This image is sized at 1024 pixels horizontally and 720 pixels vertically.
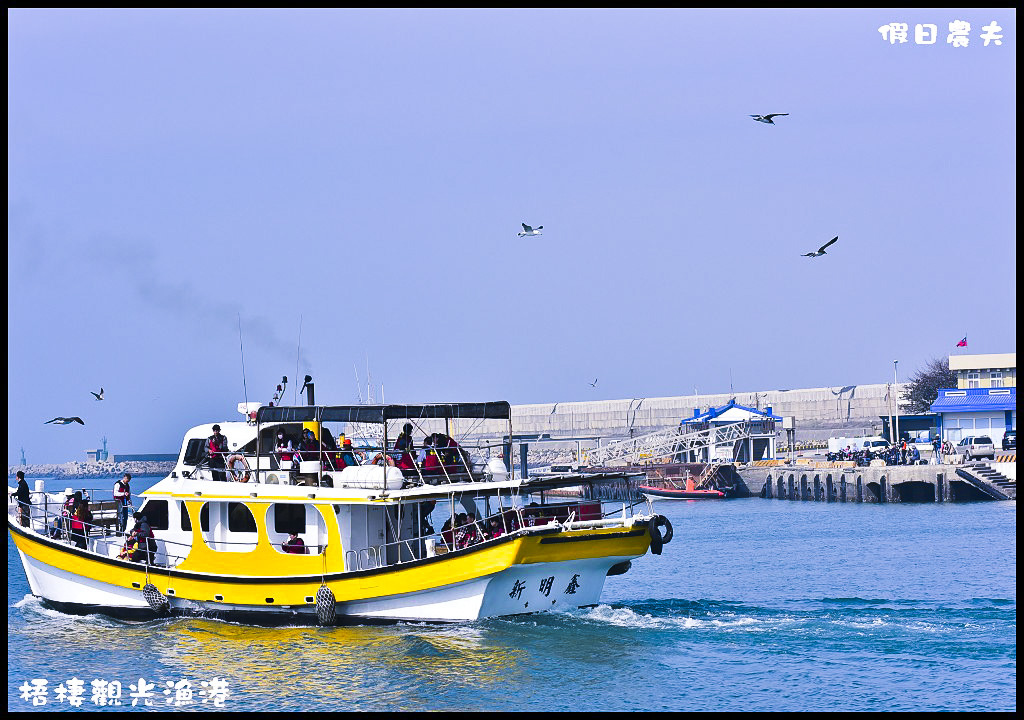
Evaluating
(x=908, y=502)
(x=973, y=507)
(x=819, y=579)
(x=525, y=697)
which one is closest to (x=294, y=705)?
(x=525, y=697)

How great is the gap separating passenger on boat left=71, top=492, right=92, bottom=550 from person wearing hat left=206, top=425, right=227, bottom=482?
3.54 meters

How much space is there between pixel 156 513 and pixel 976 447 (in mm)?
58619

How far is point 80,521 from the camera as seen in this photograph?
101ft

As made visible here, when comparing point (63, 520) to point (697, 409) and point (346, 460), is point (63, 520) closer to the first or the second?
point (346, 460)

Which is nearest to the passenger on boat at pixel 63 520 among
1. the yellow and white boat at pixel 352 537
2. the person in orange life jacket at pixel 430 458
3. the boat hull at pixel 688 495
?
the yellow and white boat at pixel 352 537

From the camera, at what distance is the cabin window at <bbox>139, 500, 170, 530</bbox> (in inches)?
1160

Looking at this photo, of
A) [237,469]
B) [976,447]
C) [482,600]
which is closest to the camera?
[482,600]

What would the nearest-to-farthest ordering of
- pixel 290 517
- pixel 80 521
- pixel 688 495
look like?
1. pixel 290 517
2. pixel 80 521
3. pixel 688 495

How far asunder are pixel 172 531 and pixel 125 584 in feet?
4.98

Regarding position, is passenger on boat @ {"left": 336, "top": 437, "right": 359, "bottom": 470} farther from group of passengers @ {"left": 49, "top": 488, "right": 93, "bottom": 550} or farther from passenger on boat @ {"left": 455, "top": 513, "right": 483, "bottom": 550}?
group of passengers @ {"left": 49, "top": 488, "right": 93, "bottom": 550}

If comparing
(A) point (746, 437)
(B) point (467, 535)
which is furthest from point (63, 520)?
(A) point (746, 437)

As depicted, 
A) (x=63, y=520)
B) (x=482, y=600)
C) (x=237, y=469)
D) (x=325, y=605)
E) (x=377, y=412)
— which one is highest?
(x=377, y=412)

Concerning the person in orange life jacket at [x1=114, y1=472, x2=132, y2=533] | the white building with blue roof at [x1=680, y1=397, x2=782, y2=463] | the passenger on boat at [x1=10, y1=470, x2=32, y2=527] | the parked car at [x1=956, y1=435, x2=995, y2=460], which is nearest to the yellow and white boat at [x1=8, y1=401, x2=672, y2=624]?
the person in orange life jacket at [x1=114, y1=472, x2=132, y2=533]

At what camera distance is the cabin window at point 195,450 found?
29.6 meters
